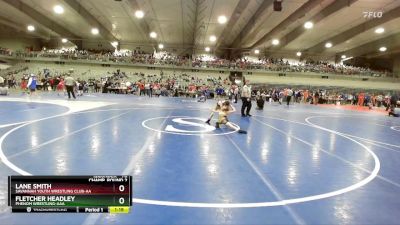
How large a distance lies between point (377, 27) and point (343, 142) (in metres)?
21.2

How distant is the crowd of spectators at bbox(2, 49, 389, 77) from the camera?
125 ft

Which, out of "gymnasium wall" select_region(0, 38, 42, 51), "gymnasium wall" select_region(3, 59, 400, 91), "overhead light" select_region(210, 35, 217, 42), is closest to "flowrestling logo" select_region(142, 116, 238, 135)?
"overhead light" select_region(210, 35, 217, 42)

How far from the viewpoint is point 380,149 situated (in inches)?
326

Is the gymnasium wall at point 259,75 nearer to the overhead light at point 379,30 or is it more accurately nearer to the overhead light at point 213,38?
the overhead light at point 213,38

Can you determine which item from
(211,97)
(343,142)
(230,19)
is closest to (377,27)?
(230,19)

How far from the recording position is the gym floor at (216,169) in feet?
12.3

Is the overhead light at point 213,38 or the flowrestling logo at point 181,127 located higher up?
the overhead light at point 213,38

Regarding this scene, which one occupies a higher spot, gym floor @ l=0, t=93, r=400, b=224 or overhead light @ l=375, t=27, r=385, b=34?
overhead light @ l=375, t=27, r=385, b=34
